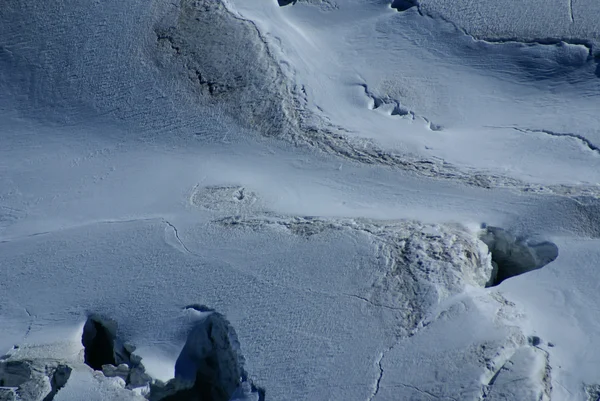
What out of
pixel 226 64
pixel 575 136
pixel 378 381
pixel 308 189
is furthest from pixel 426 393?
pixel 226 64

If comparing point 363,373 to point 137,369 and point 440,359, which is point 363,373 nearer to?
point 440,359

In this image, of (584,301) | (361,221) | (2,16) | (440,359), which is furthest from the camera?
(2,16)

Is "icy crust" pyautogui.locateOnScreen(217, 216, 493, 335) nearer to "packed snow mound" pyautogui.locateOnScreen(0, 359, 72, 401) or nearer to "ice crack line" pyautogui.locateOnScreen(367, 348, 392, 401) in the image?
"ice crack line" pyautogui.locateOnScreen(367, 348, 392, 401)

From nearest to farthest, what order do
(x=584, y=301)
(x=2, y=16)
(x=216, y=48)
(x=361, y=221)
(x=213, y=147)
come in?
(x=584, y=301), (x=361, y=221), (x=213, y=147), (x=216, y=48), (x=2, y=16)

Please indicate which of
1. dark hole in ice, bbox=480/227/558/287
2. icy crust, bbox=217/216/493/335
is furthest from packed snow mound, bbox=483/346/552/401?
dark hole in ice, bbox=480/227/558/287

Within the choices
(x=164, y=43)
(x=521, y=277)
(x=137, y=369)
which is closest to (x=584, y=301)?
(x=521, y=277)

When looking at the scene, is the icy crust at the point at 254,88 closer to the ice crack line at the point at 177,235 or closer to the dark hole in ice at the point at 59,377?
the ice crack line at the point at 177,235
